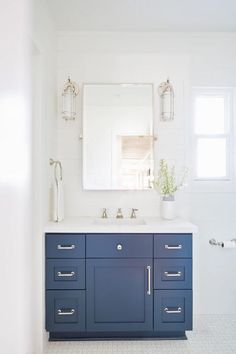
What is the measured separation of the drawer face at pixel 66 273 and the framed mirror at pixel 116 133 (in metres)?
0.77

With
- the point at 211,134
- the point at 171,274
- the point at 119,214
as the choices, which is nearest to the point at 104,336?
the point at 171,274

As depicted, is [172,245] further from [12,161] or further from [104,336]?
[12,161]

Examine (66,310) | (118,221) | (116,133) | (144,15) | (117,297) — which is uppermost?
(144,15)

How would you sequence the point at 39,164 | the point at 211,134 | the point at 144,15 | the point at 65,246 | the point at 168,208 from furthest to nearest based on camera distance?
the point at 211,134 → the point at 168,208 → the point at 144,15 → the point at 65,246 → the point at 39,164

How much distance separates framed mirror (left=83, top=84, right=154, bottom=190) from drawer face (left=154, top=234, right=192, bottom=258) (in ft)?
2.14

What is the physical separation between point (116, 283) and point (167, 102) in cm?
163

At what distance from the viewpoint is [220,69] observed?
9.82 ft

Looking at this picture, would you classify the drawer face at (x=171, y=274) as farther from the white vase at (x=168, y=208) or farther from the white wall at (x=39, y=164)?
the white wall at (x=39, y=164)

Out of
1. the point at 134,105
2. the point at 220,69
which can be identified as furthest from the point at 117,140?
the point at 220,69

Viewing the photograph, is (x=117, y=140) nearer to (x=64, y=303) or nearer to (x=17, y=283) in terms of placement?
(x=64, y=303)

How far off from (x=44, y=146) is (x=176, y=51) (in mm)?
1544

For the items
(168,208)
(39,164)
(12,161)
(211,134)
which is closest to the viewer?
(12,161)

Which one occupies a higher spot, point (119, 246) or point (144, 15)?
point (144, 15)

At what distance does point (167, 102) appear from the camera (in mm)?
2902
